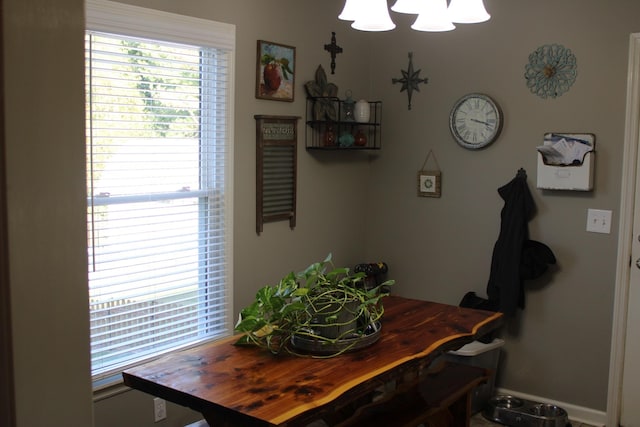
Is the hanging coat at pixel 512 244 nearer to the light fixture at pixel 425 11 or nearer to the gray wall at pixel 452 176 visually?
the gray wall at pixel 452 176

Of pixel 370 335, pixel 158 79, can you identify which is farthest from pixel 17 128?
pixel 158 79

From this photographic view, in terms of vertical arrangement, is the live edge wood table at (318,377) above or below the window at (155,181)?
below

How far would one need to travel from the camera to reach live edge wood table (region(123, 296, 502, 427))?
2000mm

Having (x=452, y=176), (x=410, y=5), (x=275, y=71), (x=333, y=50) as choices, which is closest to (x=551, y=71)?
(x=452, y=176)

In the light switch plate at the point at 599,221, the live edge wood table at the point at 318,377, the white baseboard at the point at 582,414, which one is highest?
the light switch plate at the point at 599,221

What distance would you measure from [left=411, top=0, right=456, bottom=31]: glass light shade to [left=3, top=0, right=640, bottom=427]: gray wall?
133 centimetres

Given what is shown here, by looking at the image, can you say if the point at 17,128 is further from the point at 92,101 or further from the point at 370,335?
the point at 92,101

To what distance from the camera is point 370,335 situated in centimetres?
254

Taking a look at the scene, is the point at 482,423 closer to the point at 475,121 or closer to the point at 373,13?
the point at 475,121

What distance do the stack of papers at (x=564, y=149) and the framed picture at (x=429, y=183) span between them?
2.32 ft

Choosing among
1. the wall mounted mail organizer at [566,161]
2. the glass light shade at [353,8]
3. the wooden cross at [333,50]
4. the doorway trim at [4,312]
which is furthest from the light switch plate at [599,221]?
the doorway trim at [4,312]

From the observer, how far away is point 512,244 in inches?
155

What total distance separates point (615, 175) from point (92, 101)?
2750 mm

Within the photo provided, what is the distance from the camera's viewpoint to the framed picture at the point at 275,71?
3.66m
